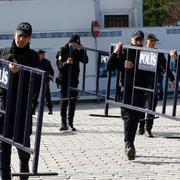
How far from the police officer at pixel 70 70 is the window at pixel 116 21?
8.17 meters

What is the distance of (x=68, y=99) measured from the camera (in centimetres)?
1240

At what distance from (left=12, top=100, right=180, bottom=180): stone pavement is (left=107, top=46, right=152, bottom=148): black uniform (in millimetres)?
452

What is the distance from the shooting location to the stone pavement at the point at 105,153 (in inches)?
331

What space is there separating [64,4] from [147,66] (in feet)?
33.9

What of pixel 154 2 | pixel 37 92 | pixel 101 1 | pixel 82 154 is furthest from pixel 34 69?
pixel 154 2

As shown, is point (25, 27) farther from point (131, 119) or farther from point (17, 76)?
point (131, 119)

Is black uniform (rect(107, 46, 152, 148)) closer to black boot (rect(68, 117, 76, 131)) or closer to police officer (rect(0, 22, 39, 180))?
police officer (rect(0, 22, 39, 180))

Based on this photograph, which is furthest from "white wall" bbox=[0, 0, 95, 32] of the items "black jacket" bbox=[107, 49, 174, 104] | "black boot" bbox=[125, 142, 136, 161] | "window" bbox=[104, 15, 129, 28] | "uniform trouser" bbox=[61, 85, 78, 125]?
"black boot" bbox=[125, 142, 136, 161]

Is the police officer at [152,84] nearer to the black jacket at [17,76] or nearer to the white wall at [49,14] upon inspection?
the black jacket at [17,76]

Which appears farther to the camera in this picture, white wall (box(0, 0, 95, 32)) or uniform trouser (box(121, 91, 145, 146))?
white wall (box(0, 0, 95, 32))

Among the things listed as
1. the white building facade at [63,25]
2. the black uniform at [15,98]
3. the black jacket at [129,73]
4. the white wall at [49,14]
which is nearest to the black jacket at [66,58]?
the black jacket at [129,73]

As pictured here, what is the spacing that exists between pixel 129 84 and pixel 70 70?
3243 millimetres

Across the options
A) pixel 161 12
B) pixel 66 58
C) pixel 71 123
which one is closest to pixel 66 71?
pixel 66 58

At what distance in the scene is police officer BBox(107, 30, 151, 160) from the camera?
917 cm
